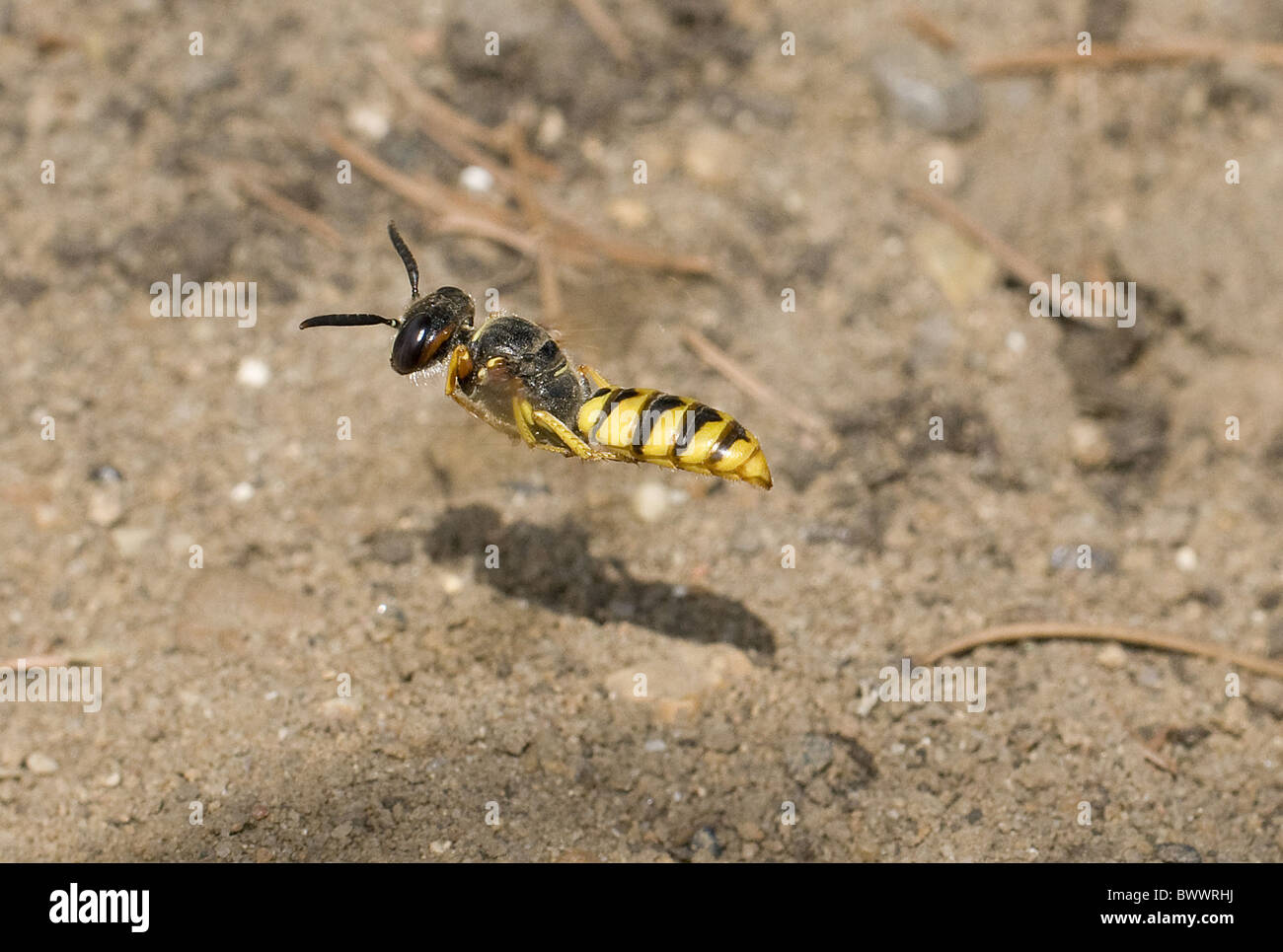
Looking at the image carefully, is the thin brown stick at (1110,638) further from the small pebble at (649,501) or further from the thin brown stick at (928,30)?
the thin brown stick at (928,30)

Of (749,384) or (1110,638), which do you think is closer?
(1110,638)

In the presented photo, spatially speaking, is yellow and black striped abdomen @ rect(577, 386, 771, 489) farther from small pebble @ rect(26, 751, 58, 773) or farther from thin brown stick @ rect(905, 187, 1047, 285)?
thin brown stick @ rect(905, 187, 1047, 285)

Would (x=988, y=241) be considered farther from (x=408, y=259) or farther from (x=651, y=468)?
(x=408, y=259)

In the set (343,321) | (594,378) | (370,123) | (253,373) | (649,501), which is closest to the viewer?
(343,321)

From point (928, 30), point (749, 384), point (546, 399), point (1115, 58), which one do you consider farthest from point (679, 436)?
point (1115, 58)
